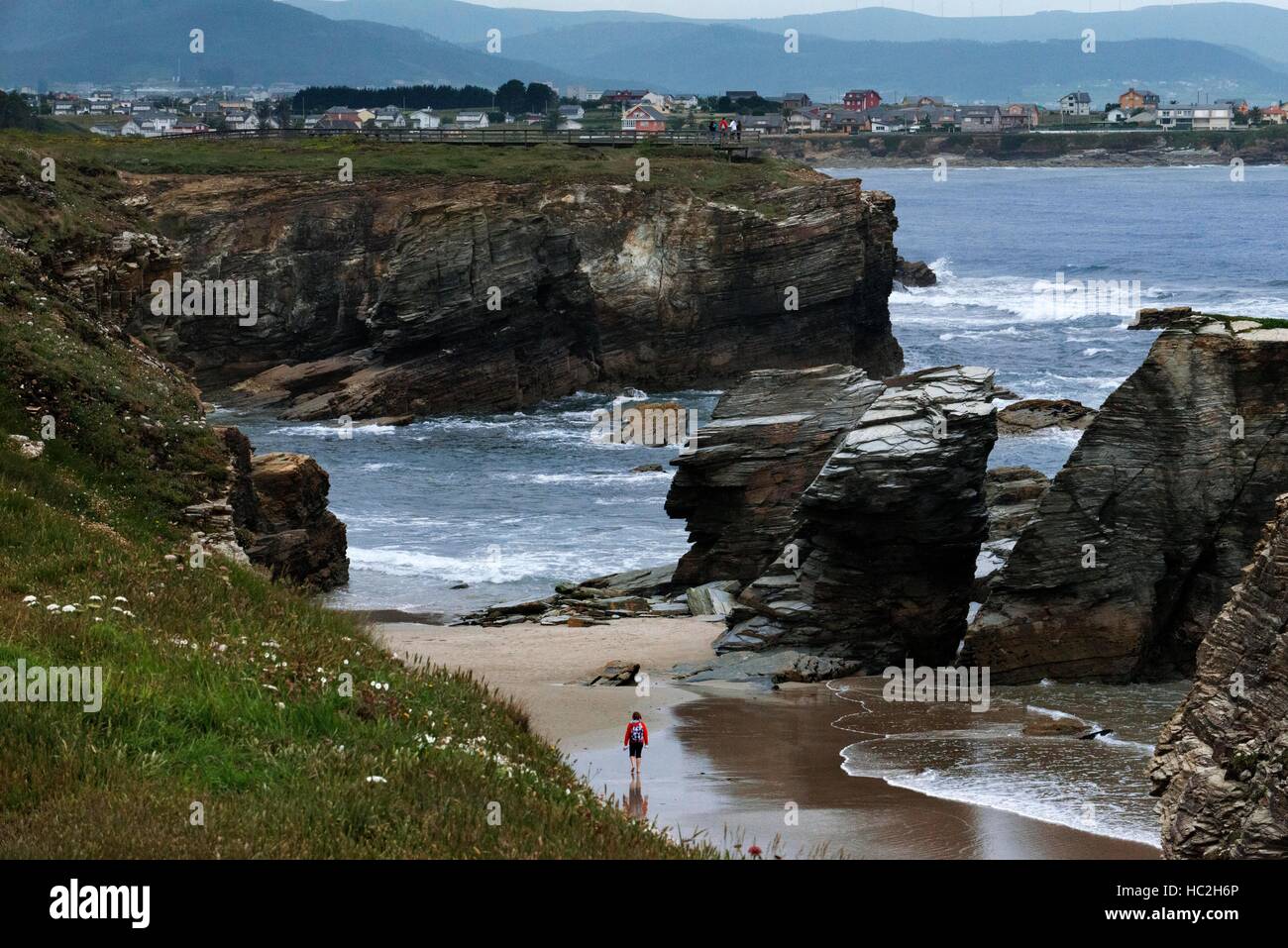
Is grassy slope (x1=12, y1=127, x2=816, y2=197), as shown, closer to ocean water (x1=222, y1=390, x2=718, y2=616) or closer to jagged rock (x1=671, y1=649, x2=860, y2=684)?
ocean water (x1=222, y1=390, x2=718, y2=616)

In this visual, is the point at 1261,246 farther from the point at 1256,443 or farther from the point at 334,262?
the point at 1256,443

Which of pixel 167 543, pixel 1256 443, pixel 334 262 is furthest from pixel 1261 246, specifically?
pixel 167 543

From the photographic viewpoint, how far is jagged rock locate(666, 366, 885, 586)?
30812mm

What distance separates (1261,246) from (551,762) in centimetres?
11932

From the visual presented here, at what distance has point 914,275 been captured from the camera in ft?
347

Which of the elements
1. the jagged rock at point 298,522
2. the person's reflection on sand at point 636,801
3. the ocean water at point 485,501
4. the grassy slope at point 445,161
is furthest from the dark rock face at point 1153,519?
the grassy slope at point 445,161

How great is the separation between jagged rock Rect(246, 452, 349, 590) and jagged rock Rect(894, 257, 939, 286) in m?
75.0

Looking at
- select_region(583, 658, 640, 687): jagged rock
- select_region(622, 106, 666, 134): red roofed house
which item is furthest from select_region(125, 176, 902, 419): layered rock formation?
select_region(622, 106, 666, 134): red roofed house

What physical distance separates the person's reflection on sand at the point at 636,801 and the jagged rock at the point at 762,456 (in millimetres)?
12805

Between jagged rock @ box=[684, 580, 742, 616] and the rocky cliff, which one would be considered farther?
jagged rock @ box=[684, 580, 742, 616]

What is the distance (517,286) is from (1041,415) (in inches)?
859

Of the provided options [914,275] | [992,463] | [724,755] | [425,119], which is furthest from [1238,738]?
[425,119]

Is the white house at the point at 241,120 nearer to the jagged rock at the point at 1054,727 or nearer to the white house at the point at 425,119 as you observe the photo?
the white house at the point at 425,119

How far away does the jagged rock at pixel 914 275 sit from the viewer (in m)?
105
